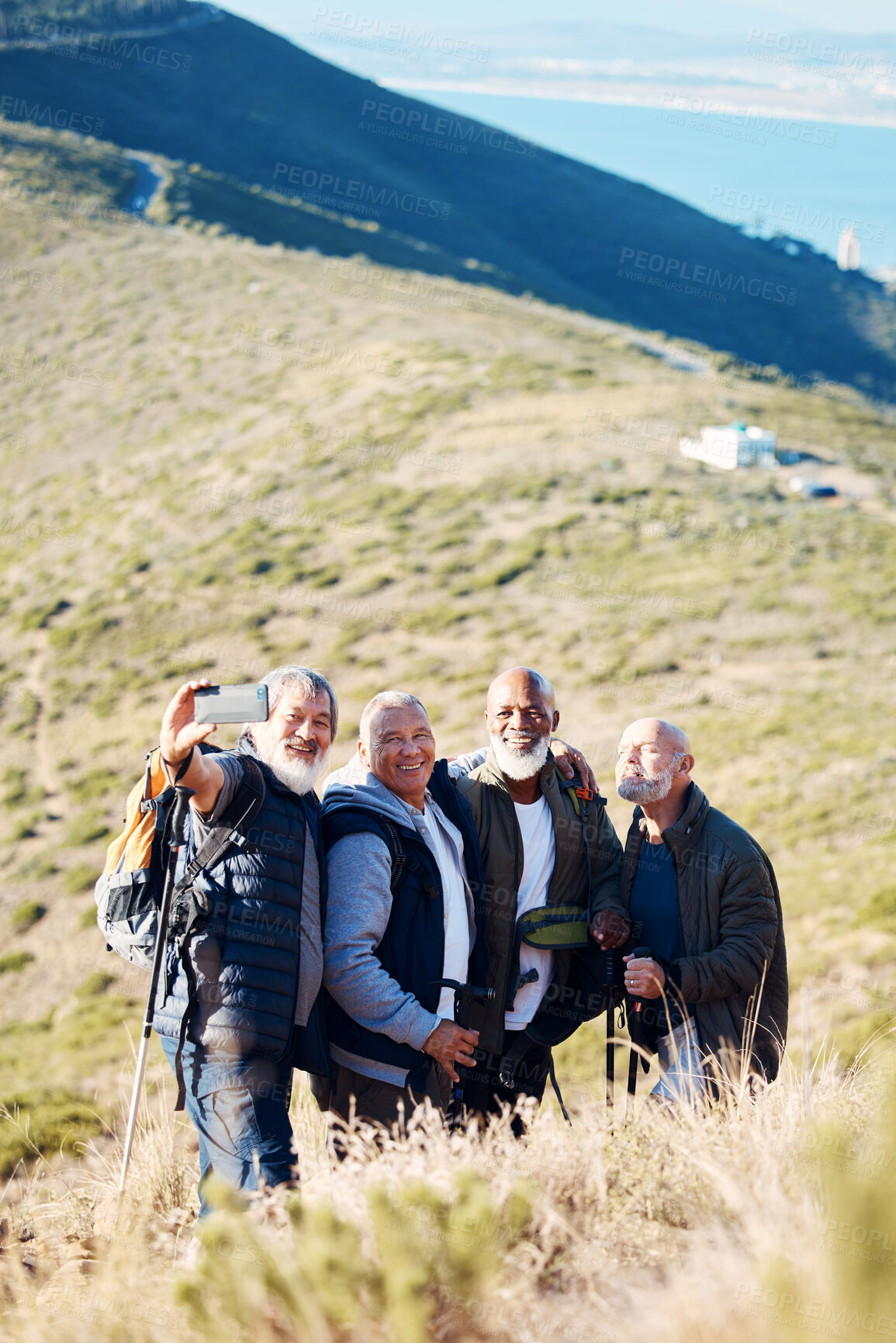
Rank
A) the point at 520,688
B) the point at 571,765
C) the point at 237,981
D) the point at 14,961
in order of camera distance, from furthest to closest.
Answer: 1. the point at 14,961
2. the point at 571,765
3. the point at 520,688
4. the point at 237,981

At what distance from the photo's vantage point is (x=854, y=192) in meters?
184

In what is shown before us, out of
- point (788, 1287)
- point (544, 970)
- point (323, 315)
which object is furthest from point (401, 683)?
point (323, 315)

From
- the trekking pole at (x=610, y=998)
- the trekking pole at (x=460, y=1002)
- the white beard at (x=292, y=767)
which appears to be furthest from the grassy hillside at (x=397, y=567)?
the white beard at (x=292, y=767)

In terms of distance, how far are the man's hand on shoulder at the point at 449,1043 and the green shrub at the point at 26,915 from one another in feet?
39.0

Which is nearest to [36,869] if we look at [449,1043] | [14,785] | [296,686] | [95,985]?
[14,785]

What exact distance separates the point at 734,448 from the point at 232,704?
24152 mm

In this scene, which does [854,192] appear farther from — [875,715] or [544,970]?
[544,970]

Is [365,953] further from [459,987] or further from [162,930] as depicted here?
[162,930]

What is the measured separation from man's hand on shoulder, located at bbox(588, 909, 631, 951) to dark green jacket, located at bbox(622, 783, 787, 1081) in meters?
0.20

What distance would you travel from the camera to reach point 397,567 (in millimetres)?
22750

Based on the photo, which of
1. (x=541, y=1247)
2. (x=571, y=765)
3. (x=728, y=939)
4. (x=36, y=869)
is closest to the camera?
(x=541, y=1247)

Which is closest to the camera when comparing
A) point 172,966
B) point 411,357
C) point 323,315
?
point 172,966

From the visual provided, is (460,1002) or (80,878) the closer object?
(460,1002)

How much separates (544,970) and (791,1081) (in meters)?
0.86
